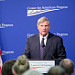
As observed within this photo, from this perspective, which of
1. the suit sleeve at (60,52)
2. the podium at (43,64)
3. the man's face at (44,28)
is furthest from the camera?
the man's face at (44,28)

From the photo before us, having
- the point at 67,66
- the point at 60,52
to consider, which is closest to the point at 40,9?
the point at 60,52

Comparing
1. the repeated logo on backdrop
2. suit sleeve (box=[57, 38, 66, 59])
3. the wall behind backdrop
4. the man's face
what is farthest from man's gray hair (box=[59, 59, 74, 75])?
the repeated logo on backdrop

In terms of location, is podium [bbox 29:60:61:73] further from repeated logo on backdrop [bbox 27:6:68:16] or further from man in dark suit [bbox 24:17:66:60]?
repeated logo on backdrop [bbox 27:6:68:16]

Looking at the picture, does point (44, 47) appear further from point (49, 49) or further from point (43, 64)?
point (43, 64)

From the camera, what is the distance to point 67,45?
17.9 feet

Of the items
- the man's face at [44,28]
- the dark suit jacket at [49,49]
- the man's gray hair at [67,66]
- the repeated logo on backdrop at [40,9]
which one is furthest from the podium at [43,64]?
the repeated logo on backdrop at [40,9]

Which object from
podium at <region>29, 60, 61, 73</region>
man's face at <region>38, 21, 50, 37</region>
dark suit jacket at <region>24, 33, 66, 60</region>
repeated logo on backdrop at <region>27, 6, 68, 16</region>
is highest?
repeated logo on backdrop at <region>27, 6, 68, 16</region>

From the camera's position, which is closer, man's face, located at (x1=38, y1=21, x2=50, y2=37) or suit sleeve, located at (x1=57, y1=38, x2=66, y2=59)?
suit sleeve, located at (x1=57, y1=38, x2=66, y2=59)

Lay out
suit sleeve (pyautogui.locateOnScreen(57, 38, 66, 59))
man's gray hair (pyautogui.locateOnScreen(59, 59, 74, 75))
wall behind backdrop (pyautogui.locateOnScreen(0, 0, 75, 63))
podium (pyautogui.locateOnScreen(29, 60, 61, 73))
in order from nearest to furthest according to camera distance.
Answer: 1. man's gray hair (pyautogui.locateOnScreen(59, 59, 74, 75))
2. podium (pyautogui.locateOnScreen(29, 60, 61, 73))
3. suit sleeve (pyautogui.locateOnScreen(57, 38, 66, 59))
4. wall behind backdrop (pyautogui.locateOnScreen(0, 0, 75, 63))

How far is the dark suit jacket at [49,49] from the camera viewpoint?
3631 mm

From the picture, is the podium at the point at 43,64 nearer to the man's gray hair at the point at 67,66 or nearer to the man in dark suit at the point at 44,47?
the man in dark suit at the point at 44,47

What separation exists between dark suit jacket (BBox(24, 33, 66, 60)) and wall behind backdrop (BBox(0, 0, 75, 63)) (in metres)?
1.67

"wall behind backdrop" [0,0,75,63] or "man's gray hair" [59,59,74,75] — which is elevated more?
"wall behind backdrop" [0,0,75,63]

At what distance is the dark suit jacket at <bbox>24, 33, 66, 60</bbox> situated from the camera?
11.9ft
